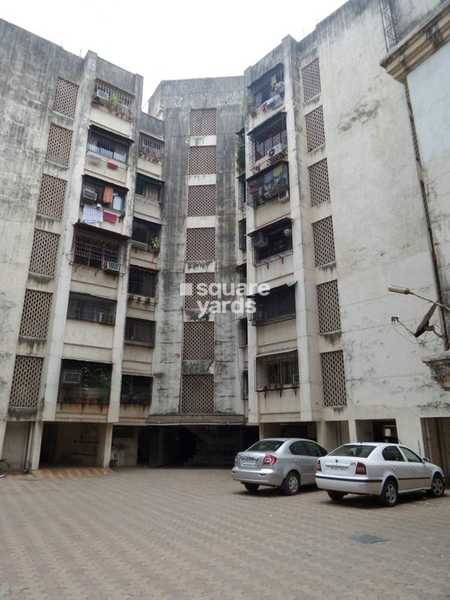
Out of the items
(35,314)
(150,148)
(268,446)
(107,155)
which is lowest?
(268,446)

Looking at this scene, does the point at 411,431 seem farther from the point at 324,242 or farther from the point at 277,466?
the point at 324,242

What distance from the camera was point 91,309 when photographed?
74.4ft

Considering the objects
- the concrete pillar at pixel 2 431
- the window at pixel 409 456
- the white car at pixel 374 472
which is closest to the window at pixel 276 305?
the window at pixel 409 456

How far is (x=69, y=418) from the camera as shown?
20.4m

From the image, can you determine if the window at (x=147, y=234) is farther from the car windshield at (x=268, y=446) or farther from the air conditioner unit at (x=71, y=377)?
the car windshield at (x=268, y=446)

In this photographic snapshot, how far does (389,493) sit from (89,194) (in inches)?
765

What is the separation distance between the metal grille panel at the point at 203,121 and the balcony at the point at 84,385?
644 inches

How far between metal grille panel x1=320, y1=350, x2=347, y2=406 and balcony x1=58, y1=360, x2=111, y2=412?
10.3m

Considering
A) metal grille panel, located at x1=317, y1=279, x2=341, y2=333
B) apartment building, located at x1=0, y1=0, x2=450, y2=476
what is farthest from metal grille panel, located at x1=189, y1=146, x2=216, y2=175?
metal grille panel, located at x1=317, y1=279, x2=341, y2=333

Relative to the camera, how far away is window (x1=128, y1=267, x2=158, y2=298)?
25.7m

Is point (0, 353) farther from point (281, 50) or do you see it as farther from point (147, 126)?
point (281, 50)

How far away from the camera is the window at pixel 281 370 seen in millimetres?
20812

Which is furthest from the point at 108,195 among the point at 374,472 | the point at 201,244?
the point at 374,472

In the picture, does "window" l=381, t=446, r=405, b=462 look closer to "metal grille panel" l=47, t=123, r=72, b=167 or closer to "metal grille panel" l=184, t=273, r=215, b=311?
"metal grille panel" l=184, t=273, r=215, b=311
